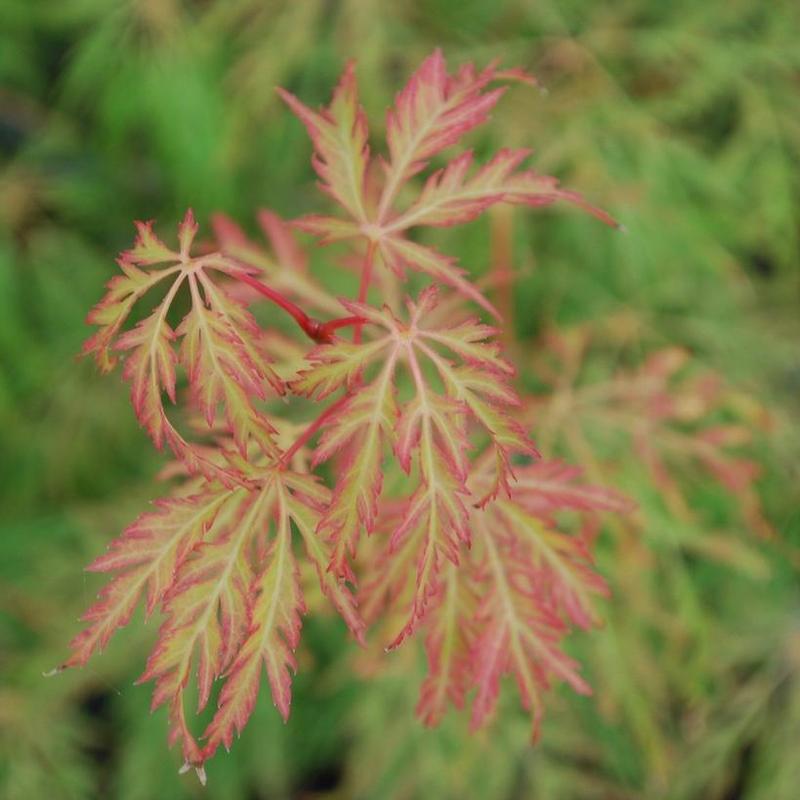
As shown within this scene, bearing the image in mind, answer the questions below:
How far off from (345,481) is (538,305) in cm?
114

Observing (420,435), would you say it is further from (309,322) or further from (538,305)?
(538,305)

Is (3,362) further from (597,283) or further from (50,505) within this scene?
(597,283)

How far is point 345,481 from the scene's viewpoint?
0.67 m

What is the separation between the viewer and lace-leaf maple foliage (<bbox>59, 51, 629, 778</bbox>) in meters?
0.68

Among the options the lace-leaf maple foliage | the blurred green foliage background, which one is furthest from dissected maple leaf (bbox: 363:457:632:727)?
the blurred green foliage background

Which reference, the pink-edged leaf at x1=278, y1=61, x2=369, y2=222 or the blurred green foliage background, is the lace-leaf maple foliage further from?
the blurred green foliage background

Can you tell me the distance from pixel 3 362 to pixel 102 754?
3.22 feet

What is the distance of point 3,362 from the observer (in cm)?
182

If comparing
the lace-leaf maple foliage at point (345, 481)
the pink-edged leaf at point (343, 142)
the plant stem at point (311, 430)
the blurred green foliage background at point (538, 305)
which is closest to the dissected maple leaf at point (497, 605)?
the lace-leaf maple foliage at point (345, 481)

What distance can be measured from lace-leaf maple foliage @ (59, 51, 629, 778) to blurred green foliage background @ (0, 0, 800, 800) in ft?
2.10

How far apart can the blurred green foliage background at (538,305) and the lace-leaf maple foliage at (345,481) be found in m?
0.64

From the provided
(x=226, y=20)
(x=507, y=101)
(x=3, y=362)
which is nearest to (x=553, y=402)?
(x=507, y=101)

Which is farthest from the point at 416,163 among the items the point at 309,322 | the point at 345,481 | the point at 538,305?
the point at 538,305

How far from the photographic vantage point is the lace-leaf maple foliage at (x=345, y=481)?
2.23 feet
